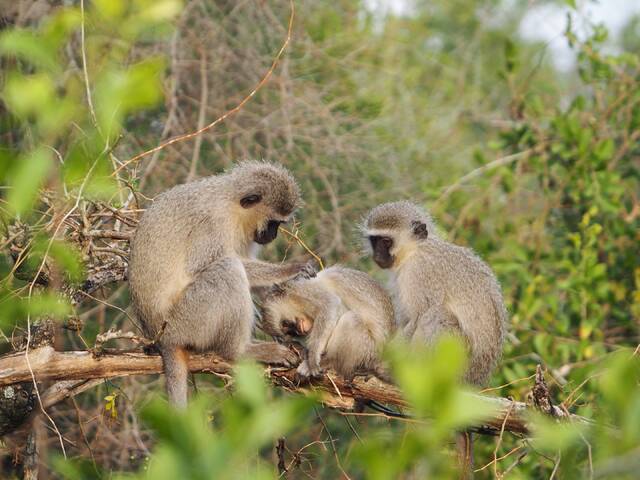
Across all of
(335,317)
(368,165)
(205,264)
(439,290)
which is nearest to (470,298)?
(439,290)

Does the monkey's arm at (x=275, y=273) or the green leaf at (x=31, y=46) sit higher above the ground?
the green leaf at (x=31, y=46)

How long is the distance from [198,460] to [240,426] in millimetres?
95

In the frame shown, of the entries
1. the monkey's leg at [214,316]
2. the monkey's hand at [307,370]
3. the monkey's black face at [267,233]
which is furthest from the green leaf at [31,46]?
the monkey's black face at [267,233]

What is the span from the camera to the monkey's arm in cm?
529

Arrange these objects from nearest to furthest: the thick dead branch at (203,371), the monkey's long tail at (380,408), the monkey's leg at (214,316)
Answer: the thick dead branch at (203,371) < the monkey's long tail at (380,408) < the monkey's leg at (214,316)

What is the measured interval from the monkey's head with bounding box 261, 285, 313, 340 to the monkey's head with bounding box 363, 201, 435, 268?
76cm

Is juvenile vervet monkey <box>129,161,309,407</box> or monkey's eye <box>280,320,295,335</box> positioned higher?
juvenile vervet monkey <box>129,161,309,407</box>

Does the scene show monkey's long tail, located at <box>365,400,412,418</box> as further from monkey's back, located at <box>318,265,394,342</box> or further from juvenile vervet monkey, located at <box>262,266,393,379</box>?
monkey's back, located at <box>318,265,394,342</box>

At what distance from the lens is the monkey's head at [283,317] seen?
17.8ft

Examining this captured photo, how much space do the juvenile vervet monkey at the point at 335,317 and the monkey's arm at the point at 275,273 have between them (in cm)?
9

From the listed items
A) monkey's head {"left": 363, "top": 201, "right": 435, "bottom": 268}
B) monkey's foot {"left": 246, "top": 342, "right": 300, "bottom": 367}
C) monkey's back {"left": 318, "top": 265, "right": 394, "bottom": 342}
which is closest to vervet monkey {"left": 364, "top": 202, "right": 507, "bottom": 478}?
monkey's head {"left": 363, "top": 201, "right": 435, "bottom": 268}

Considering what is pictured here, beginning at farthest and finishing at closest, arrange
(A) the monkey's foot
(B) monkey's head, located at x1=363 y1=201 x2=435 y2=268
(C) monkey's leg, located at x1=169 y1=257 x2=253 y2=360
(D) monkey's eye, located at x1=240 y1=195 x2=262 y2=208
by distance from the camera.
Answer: (B) monkey's head, located at x1=363 y1=201 x2=435 y2=268
(D) monkey's eye, located at x1=240 y1=195 x2=262 y2=208
(A) the monkey's foot
(C) monkey's leg, located at x1=169 y1=257 x2=253 y2=360

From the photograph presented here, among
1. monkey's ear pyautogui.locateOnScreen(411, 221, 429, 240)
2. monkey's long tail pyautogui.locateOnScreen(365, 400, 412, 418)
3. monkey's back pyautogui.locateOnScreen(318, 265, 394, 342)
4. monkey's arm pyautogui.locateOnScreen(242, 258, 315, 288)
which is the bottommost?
monkey's long tail pyautogui.locateOnScreen(365, 400, 412, 418)

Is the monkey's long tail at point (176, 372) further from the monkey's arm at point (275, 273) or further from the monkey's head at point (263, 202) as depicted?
the monkey's head at point (263, 202)
